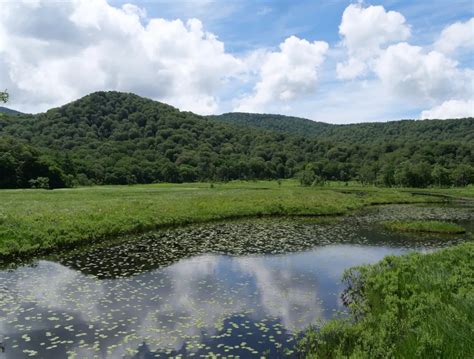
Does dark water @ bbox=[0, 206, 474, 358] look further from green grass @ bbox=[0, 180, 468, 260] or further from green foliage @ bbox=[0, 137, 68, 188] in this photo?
green foliage @ bbox=[0, 137, 68, 188]

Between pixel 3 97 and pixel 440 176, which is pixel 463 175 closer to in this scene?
pixel 440 176

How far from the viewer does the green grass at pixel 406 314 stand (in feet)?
32.4

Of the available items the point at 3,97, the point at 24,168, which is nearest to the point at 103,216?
the point at 3,97

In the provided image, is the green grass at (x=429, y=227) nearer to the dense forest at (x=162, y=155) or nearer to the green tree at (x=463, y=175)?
the dense forest at (x=162, y=155)

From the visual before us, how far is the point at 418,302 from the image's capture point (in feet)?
46.7

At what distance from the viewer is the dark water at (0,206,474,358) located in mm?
13062

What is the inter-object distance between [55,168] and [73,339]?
3661 inches

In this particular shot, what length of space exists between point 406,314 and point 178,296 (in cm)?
939

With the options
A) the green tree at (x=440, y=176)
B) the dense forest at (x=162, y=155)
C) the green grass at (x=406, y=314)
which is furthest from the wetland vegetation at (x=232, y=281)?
the green tree at (x=440, y=176)

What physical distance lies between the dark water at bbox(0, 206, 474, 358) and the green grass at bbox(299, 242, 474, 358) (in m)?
1.25

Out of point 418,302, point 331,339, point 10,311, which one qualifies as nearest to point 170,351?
point 331,339

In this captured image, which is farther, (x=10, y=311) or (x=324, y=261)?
(x=324, y=261)

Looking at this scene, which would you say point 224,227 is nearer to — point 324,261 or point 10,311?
point 324,261

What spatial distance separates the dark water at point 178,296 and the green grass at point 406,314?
4.09ft
